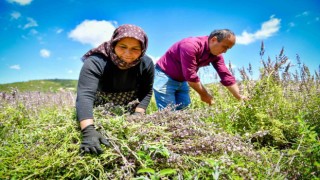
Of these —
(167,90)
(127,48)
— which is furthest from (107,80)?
(167,90)

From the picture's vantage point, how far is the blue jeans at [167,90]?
3.81m

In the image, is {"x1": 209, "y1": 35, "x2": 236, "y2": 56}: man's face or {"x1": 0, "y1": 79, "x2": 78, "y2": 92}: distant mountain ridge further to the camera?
{"x1": 0, "y1": 79, "x2": 78, "y2": 92}: distant mountain ridge

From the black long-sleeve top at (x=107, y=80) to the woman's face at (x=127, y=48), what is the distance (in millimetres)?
185

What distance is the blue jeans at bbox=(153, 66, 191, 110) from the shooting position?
381 centimetres

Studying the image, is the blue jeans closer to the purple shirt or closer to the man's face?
the purple shirt

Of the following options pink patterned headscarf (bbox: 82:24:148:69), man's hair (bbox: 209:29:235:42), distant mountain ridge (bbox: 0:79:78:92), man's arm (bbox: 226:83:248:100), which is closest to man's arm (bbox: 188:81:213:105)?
→ man's arm (bbox: 226:83:248:100)

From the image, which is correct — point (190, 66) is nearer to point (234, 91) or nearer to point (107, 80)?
point (234, 91)

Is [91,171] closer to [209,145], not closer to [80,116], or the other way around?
[80,116]

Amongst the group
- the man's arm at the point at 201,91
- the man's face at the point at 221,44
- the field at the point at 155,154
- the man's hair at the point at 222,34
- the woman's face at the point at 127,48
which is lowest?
the field at the point at 155,154

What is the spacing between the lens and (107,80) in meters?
2.57

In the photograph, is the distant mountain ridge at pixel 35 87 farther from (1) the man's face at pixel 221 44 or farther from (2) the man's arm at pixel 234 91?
(2) the man's arm at pixel 234 91

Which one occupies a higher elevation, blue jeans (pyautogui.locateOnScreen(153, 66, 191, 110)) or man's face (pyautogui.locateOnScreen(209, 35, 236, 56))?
man's face (pyautogui.locateOnScreen(209, 35, 236, 56))

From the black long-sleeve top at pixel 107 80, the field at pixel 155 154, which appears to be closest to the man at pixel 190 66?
the black long-sleeve top at pixel 107 80

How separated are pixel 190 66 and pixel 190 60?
0.08 meters
